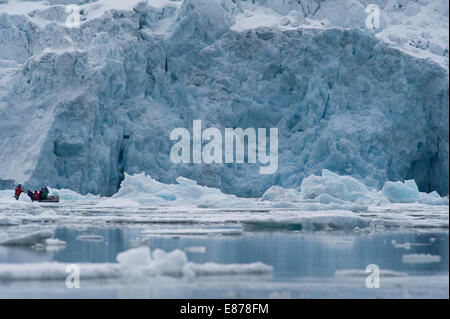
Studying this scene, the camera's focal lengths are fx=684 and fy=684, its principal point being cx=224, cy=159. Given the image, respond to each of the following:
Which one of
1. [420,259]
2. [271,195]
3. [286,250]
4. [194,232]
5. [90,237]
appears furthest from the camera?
[271,195]

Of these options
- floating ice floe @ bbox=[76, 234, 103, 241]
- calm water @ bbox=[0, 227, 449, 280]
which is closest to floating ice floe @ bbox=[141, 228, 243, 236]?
calm water @ bbox=[0, 227, 449, 280]

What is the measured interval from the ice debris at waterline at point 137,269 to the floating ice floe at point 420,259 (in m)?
1.43

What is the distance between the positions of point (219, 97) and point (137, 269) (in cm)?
1836

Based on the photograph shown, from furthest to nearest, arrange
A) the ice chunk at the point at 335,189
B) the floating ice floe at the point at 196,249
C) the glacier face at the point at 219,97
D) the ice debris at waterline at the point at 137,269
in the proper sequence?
the glacier face at the point at 219,97, the ice chunk at the point at 335,189, the floating ice floe at the point at 196,249, the ice debris at waterline at the point at 137,269

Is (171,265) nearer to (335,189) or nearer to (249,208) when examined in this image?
(249,208)

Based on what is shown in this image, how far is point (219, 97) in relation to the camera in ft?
76.5

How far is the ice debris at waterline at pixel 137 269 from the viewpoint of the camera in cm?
509

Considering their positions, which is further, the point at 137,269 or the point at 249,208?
the point at 249,208

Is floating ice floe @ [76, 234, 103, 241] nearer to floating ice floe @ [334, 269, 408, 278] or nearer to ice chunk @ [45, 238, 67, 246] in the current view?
ice chunk @ [45, 238, 67, 246]

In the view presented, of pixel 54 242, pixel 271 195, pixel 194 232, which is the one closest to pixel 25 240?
pixel 54 242

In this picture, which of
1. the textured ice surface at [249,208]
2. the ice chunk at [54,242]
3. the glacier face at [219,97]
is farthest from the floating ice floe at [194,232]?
the glacier face at [219,97]

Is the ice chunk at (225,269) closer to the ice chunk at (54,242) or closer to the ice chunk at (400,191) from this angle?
the ice chunk at (54,242)

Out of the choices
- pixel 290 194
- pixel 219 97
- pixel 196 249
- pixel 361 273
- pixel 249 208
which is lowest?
pixel 361 273

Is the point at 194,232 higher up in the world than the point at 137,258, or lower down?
higher up
